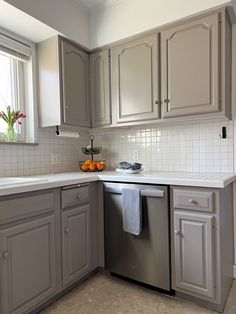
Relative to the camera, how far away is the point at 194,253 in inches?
61.8

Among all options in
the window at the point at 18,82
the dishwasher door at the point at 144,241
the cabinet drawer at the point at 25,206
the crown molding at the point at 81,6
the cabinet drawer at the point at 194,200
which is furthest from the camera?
the crown molding at the point at 81,6

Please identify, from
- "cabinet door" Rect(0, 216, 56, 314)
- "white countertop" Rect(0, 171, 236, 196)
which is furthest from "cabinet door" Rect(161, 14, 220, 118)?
"cabinet door" Rect(0, 216, 56, 314)

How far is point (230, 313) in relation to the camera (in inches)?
59.9

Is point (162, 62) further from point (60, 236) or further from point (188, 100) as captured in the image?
point (60, 236)

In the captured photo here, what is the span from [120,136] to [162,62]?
3.13 feet

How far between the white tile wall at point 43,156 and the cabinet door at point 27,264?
712mm

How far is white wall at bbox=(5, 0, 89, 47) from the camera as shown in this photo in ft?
5.75

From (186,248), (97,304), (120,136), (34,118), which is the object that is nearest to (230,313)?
(186,248)

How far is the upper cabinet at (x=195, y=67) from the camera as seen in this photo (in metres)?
1.71

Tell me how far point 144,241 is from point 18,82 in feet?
6.18

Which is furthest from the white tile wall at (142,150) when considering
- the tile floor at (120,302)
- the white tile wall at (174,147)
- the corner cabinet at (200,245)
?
the tile floor at (120,302)

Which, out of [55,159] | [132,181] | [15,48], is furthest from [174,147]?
[15,48]

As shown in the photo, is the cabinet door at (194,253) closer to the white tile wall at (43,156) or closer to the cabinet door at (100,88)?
the cabinet door at (100,88)

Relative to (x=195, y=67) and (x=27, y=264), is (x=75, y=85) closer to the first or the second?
(x=195, y=67)
